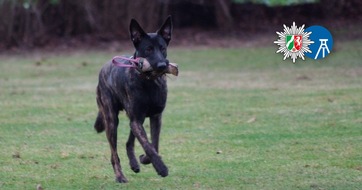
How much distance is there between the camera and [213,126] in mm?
12719

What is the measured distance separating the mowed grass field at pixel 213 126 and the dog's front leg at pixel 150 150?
40 centimetres

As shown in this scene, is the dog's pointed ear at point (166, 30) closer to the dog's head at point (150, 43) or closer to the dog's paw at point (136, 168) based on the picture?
the dog's head at point (150, 43)

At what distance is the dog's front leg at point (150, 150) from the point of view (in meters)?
7.98

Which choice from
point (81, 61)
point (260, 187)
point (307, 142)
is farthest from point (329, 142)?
point (81, 61)

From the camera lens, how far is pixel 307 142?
430 inches

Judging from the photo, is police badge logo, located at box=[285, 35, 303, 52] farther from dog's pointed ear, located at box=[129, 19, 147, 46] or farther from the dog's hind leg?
the dog's hind leg

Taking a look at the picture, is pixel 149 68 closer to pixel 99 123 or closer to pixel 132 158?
pixel 132 158

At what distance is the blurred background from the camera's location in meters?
Result: 24.9

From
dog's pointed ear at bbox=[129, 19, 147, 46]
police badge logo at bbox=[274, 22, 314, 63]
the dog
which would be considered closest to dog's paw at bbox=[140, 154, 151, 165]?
the dog

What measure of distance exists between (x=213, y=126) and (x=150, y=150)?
461 centimetres

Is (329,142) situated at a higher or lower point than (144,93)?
lower

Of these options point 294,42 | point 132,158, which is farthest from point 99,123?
point 294,42

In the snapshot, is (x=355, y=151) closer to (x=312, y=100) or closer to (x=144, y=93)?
(x=144, y=93)

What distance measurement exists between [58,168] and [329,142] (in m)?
3.54
